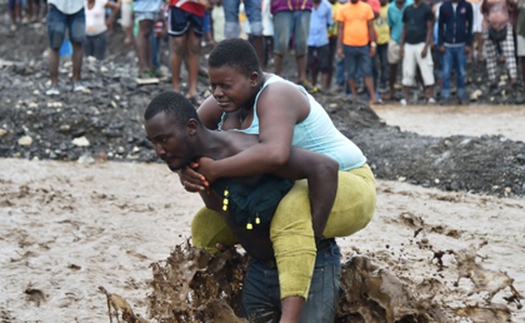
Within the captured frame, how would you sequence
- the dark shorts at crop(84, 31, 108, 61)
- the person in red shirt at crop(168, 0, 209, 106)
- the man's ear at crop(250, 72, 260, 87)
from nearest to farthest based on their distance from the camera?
the man's ear at crop(250, 72, 260, 87), the person in red shirt at crop(168, 0, 209, 106), the dark shorts at crop(84, 31, 108, 61)

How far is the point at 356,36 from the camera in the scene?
12.3 meters

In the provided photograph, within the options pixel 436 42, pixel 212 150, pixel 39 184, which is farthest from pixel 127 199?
pixel 436 42

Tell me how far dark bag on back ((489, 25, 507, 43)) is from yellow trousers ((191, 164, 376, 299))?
985 centimetres

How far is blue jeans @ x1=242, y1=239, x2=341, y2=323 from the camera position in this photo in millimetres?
3113

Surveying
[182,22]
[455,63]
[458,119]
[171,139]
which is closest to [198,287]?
[171,139]

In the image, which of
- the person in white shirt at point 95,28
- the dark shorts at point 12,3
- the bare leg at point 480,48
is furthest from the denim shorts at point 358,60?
the dark shorts at point 12,3

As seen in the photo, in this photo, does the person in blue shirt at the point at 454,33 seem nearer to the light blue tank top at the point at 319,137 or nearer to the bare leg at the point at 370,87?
the bare leg at the point at 370,87

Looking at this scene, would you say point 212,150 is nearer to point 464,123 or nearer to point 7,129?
point 7,129

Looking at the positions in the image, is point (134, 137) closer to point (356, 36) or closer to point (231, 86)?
point (356, 36)

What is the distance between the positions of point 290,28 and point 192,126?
714cm

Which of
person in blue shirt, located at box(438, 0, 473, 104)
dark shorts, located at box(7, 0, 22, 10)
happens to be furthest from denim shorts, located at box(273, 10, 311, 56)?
dark shorts, located at box(7, 0, 22, 10)

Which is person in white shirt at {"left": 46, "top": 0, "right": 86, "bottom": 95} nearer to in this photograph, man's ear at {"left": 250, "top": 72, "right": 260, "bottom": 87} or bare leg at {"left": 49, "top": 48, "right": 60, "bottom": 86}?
bare leg at {"left": 49, "top": 48, "right": 60, "bottom": 86}

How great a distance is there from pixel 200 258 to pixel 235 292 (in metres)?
0.27

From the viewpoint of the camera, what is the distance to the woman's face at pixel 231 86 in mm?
3072
